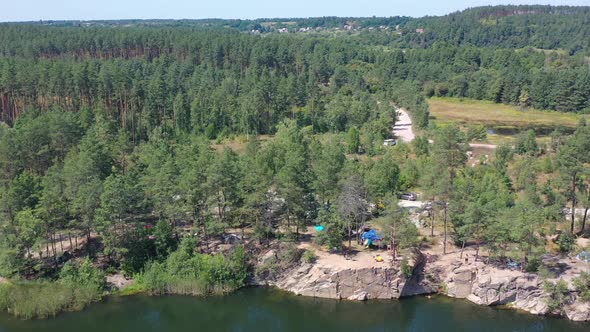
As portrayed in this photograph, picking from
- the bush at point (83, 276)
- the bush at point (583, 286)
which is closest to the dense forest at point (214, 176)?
the bush at point (83, 276)

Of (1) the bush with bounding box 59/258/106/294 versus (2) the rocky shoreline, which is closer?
(2) the rocky shoreline

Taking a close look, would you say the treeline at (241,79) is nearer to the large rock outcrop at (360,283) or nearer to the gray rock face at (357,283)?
→ the large rock outcrop at (360,283)

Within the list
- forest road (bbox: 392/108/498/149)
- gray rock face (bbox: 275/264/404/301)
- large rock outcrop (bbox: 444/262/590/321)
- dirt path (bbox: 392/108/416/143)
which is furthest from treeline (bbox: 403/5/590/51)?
gray rock face (bbox: 275/264/404/301)

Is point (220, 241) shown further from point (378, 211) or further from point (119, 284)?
point (378, 211)

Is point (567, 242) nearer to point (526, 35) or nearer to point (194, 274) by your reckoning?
point (194, 274)

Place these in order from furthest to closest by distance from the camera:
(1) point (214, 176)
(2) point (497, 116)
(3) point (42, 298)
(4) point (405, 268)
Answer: (2) point (497, 116)
(1) point (214, 176)
(4) point (405, 268)
(3) point (42, 298)

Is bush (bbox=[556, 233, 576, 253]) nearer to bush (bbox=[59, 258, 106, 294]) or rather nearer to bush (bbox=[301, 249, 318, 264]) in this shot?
bush (bbox=[301, 249, 318, 264])

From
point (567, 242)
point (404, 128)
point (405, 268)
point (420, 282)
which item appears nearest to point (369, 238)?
point (405, 268)
